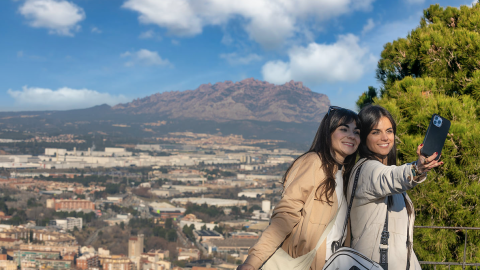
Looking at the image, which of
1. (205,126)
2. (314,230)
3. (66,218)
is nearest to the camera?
(314,230)

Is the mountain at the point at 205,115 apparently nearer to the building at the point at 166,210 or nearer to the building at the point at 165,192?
the building at the point at 165,192

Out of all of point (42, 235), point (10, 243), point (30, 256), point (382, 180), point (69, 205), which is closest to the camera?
point (382, 180)

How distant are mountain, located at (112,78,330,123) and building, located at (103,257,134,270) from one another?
88164 mm

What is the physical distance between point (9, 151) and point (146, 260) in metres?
48.6

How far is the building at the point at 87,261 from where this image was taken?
53.0ft

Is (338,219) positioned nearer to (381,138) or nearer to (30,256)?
(381,138)

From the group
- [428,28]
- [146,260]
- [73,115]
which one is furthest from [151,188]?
[73,115]

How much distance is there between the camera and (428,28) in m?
3.50

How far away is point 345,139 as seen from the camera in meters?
1.31

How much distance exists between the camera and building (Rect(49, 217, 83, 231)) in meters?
24.5

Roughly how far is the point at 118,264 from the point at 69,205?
1625 cm

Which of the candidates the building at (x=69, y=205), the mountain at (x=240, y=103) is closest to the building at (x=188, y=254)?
the building at (x=69, y=205)

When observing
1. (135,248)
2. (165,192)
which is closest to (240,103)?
(165,192)

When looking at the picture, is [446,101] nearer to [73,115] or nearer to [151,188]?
[151,188]
